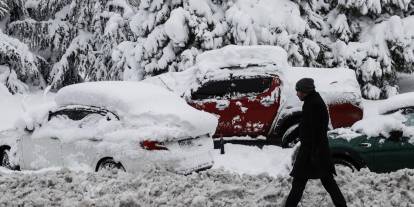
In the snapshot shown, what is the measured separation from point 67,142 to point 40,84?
1398 cm

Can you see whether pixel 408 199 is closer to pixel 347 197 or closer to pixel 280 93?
pixel 347 197

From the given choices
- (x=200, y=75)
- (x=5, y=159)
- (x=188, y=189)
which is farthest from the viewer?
(x=200, y=75)

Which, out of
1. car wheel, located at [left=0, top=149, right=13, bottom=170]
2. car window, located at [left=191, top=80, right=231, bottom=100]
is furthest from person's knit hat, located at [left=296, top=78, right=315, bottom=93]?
car wheel, located at [left=0, top=149, right=13, bottom=170]

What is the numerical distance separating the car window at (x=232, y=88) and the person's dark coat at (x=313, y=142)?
5.89m

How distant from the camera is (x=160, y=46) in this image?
16.7m

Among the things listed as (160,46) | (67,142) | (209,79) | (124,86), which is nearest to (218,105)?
(209,79)

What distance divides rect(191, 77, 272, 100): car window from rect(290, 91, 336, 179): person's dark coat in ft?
19.3

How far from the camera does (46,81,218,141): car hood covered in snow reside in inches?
336

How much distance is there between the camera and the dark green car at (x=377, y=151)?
8281 millimetres

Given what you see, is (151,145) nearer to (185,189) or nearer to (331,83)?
(185,189)

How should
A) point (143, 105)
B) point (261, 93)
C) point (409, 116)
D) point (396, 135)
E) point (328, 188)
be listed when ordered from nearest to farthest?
point (328, 188)
point (396, 135)
point (409, 116)
point (143, 105)
point (261, 93)

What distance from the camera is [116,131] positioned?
28.2ft

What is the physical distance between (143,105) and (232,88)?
3.52m

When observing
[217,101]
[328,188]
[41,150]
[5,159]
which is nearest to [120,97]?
[41,150]
